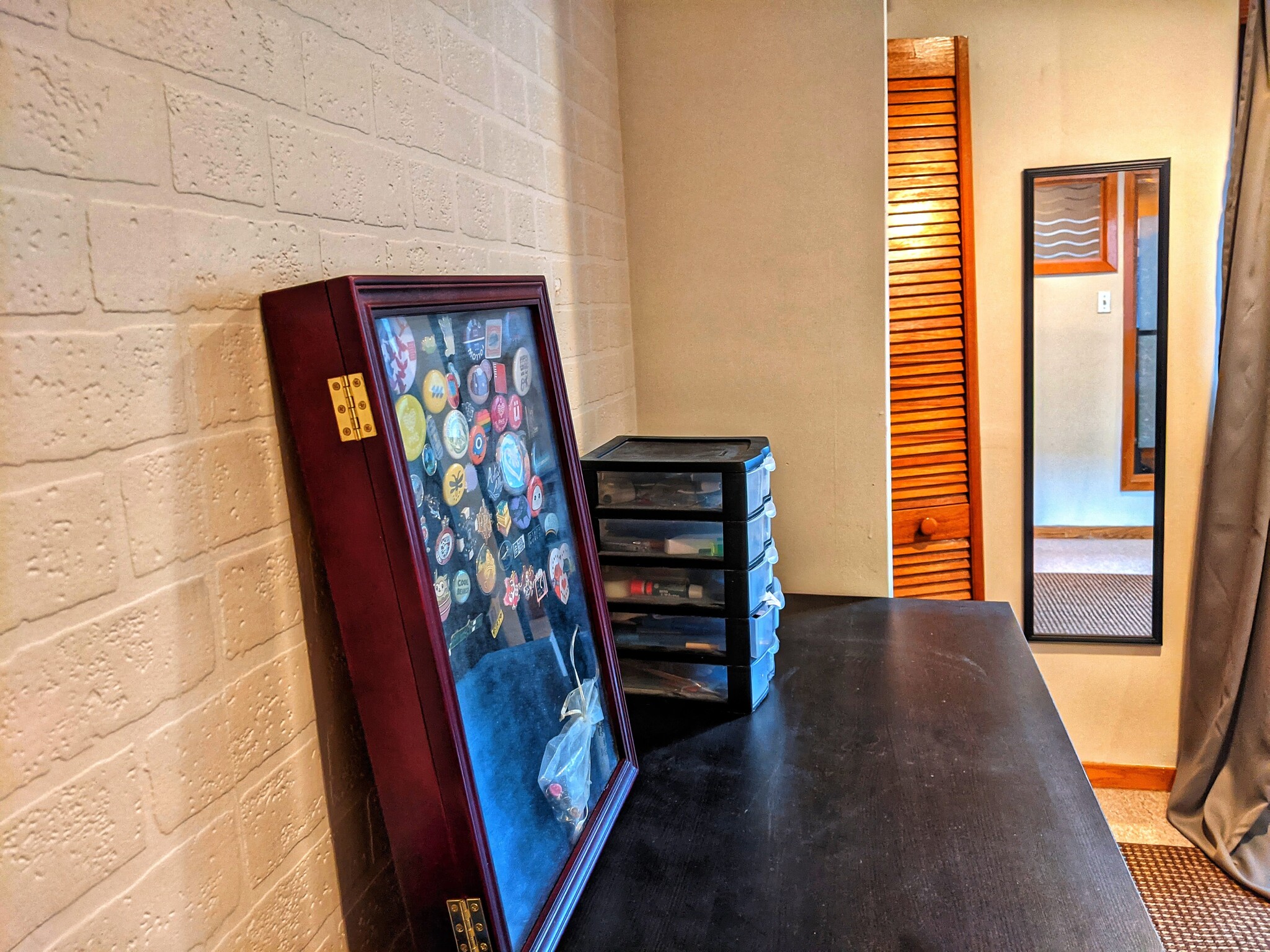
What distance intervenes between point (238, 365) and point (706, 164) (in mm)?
1204

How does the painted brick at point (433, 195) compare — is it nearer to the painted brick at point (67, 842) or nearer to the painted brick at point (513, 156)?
the painted brick at point (513, 156)

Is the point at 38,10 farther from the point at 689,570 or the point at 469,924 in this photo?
the point at 689,570

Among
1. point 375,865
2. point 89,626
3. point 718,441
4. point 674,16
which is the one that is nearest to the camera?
point 89,626

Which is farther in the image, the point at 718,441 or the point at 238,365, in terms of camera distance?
the point at 718,441

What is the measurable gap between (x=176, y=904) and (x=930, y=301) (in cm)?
228

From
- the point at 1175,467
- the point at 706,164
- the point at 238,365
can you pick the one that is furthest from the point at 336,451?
the point at 1175,467

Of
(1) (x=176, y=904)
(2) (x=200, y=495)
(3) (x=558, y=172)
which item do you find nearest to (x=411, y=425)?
(2) (x=200, y=495)

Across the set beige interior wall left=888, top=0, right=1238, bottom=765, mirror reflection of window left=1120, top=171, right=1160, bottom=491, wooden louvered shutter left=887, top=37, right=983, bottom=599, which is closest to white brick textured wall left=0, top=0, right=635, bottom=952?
wooden louvered shutter left=887, top=37, right=983, bottom=599

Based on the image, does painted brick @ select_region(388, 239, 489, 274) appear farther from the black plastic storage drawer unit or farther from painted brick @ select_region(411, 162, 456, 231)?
the black plastic storage drawer unit

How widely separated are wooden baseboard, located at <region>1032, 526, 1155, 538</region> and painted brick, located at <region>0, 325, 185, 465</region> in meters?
2.54

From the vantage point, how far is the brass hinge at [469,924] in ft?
2.52

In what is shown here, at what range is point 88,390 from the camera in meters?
0.59

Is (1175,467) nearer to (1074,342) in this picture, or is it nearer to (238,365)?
(1074,342)

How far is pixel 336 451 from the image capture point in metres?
0.74
